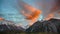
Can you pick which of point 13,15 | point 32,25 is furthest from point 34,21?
point 13,15

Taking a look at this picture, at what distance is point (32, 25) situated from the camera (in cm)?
877

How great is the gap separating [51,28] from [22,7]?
4.01 feet

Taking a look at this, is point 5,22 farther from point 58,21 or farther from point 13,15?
point 58,21

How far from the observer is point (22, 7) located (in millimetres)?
8836

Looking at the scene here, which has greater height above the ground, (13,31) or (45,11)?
(45,11)

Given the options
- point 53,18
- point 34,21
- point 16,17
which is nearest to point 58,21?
point 53,18

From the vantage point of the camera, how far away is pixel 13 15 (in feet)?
28.9

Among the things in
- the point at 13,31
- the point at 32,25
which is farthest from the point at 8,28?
the point at 32,25

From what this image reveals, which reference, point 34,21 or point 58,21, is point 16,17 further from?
point 58,21

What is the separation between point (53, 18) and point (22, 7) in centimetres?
112

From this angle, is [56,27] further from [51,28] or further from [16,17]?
[16,17]

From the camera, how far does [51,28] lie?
346 inches

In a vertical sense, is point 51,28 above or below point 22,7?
below

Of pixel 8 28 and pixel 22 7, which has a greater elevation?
pixel 22 7
